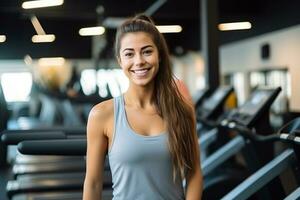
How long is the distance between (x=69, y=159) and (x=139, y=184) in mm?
2542

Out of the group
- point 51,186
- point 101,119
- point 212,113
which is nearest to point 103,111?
point 101,119

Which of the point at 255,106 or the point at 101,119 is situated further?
the point at 255,106

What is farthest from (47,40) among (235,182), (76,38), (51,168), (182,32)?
(182,32)

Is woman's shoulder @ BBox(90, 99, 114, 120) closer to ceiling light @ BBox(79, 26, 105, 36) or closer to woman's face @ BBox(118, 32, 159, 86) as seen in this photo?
woman's face @ BBox(118, 32, 159, 86)

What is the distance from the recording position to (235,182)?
3.45 m

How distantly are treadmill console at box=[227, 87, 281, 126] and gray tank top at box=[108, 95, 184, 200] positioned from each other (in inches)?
67.8

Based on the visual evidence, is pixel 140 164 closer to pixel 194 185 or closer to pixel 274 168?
pixel 194 185

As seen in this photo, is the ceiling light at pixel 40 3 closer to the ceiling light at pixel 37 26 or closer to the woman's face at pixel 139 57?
the ceiling light at pixel 37 26

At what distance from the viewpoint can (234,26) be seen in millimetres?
5785

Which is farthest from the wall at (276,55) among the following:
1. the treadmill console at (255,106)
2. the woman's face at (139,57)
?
the woman's face at (139,57)

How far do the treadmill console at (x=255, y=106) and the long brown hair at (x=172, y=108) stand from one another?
1619 millimetres

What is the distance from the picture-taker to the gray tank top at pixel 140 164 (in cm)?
132

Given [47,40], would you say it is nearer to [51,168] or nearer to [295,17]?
[51,168]

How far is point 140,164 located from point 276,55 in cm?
493
